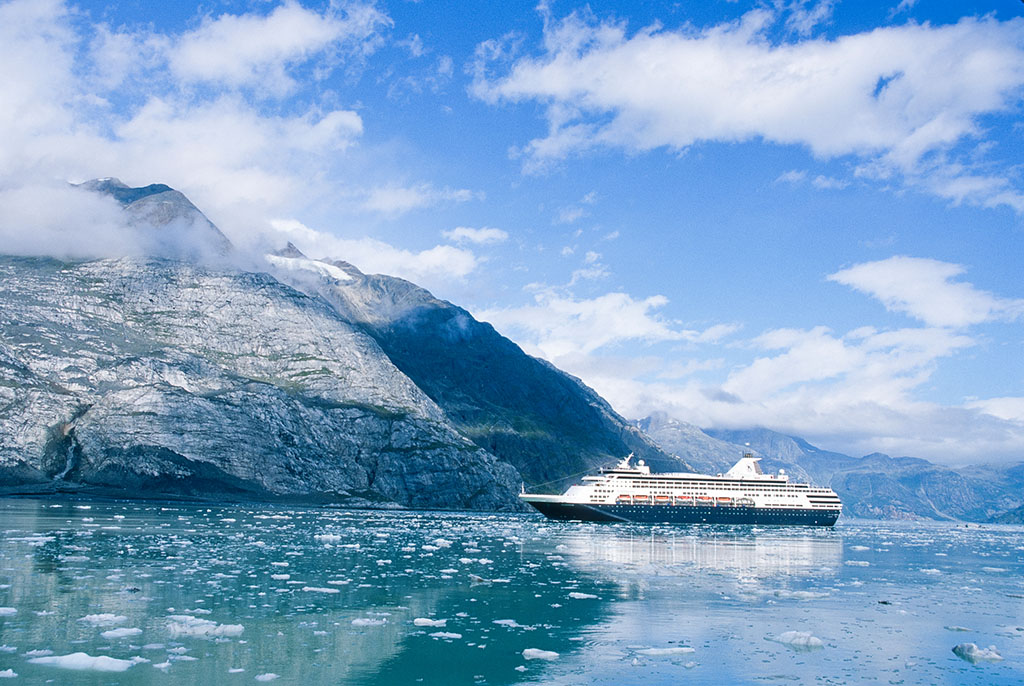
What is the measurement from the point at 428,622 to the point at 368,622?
1.98 m

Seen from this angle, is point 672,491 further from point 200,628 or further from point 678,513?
point 200,628

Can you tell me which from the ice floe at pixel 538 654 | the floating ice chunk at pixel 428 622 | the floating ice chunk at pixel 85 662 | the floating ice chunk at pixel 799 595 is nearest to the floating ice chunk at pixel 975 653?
the floating ice chunk at pixel 799 595

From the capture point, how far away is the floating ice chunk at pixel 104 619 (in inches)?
877

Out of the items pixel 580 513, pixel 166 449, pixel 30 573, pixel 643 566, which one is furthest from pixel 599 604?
pixel 166 449

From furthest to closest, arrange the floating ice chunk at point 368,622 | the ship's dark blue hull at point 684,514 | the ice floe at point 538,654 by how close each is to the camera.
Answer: the ship's dark blue hull at point 684,514, the floating ice chunk at point 368,622, the ice floe at point 538,654

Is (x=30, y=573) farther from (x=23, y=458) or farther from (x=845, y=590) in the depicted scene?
(x=23, y=458)

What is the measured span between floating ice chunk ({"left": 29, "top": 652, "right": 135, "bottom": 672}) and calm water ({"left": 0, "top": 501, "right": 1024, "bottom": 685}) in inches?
2.9

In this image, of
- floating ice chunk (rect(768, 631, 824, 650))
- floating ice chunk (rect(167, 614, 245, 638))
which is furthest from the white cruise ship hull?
floating ice chunk (rect(167, 614, 245, 638))

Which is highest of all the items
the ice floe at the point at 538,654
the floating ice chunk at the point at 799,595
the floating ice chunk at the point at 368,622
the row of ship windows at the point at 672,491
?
the row of ship windows at the point at 672,491

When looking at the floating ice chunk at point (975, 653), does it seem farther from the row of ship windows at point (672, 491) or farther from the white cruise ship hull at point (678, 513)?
the row of ship windows at point (672, 491)

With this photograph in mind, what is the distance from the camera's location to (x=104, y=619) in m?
22.8

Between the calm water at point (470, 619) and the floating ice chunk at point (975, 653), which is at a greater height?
the floating ice chunk at point (975, 653)

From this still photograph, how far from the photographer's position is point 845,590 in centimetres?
3797

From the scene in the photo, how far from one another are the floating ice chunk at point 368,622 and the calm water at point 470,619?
0.08 metres
